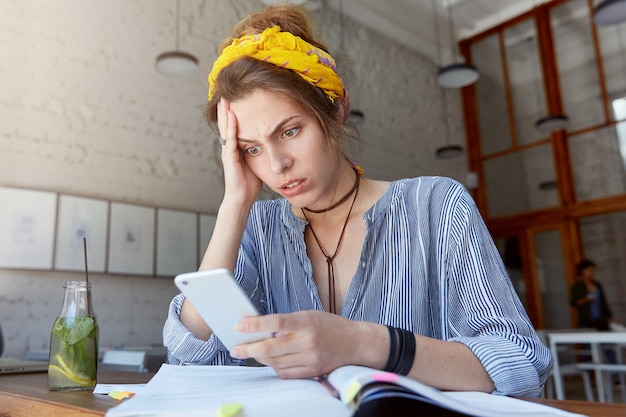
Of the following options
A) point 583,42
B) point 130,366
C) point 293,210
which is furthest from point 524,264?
point 293,210

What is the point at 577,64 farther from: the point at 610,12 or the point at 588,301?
the point at 610,12

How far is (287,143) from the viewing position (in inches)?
43.6

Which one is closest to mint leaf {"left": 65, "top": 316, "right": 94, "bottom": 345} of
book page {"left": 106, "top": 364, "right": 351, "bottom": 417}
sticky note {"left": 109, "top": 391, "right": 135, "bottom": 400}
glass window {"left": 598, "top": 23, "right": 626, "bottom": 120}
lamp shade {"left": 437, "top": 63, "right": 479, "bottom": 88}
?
sticky note {"left": 109, "top": 391, "right": 135, "bottom": 400}

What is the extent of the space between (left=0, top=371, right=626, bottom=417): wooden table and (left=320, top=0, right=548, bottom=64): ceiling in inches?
267

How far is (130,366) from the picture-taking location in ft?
8.46

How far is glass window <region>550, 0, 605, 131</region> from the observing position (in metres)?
7.61

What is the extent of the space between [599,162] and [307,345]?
7857 mm

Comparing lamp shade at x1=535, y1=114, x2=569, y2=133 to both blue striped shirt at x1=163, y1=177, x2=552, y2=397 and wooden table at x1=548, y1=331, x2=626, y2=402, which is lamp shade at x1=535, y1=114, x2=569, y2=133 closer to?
wooden table at x1=548, y1=331, x2=626, y2=402

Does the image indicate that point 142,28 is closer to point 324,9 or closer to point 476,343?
point 324,9

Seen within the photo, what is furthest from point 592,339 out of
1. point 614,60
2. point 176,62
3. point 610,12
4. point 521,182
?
point 614,60

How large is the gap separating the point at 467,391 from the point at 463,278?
282mm

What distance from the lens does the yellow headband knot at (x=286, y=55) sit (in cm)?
110

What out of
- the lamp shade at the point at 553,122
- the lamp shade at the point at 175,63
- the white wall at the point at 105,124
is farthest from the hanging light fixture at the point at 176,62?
the lamp shade at the point at 553,122

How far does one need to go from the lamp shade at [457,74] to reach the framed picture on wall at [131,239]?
341 cm
